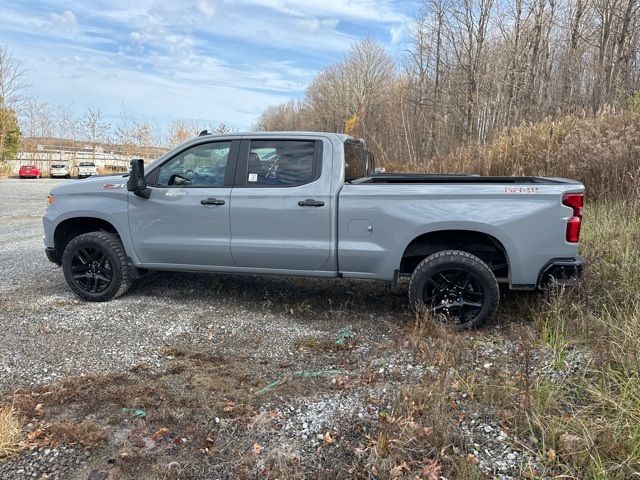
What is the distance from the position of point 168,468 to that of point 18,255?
6.43m

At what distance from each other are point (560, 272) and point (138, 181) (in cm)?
411

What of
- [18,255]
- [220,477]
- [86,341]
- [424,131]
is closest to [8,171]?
[424,131]

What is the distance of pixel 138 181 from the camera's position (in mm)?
4812

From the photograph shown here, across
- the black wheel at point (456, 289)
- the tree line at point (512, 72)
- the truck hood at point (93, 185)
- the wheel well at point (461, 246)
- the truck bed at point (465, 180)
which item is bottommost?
the black wheel at point (456, 289)

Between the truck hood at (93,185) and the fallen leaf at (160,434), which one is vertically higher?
the truck hood at (93,185)

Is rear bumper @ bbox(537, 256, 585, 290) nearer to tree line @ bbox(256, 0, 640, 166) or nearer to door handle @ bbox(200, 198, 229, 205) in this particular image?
door handle @ bbox(200, 198, 229, 205)

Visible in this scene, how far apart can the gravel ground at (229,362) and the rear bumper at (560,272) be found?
1.74 ft

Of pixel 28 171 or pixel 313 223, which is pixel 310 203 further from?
pixel 28 171

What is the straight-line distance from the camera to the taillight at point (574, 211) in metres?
4.00

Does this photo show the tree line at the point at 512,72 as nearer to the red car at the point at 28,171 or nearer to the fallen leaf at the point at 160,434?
the fallen leaf at the point at 160,434

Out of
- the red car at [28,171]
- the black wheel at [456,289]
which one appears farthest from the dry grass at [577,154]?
the red car at [28,171]

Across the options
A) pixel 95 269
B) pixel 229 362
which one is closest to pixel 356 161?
pixel 229 362

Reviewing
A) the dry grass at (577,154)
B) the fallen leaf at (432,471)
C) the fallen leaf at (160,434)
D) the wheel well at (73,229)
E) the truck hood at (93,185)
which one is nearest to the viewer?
the fallen leaf at (432,471)

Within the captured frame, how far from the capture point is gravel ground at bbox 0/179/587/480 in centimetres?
263
